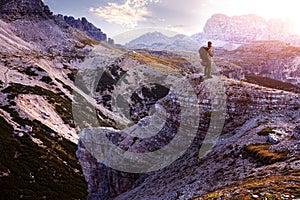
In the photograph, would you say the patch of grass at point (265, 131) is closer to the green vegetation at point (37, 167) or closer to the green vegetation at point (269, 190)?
the green vegetation at point (269, 190)

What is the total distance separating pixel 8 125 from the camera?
364 ft

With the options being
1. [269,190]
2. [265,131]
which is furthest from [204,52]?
[269,190]

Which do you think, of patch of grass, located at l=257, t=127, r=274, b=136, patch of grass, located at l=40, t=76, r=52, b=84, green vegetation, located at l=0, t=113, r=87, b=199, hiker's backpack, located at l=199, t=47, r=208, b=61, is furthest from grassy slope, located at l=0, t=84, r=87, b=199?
patch of grass, located at l=257, t=127, r=274, b=136

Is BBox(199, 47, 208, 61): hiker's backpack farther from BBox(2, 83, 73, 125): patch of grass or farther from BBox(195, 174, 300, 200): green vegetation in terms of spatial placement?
BBox(2, 83, 73, 125): patch of grass

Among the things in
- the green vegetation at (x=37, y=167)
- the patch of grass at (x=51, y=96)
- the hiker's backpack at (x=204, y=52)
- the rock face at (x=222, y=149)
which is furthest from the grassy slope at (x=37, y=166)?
the hiker's backpack at (x=204, y=52)

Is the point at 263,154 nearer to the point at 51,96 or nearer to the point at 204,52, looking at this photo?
the point at 204,52

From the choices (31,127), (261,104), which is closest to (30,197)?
(31,127)

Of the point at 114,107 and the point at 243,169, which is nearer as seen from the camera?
the point at 243,169

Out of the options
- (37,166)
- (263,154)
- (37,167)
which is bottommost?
(37,167)

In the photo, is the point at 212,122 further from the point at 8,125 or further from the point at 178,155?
the point at 8,125

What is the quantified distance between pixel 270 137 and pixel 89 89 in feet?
586

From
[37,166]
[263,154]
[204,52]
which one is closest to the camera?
[263,154]

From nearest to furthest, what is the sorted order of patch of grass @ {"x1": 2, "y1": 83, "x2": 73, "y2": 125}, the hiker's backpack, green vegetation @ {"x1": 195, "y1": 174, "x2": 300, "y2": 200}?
1. green vegetation @ {"x1": 195, "y1": 174, "x2": 300, "y2": 200}
2. the hiker's backpack
3. patch of grass @ {"x1": 2, "y1": 83, "x2": 73, "y2": 125}

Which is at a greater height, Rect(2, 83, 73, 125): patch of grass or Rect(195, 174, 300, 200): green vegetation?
Rect(195, 174, 300, 200): green vegetation
